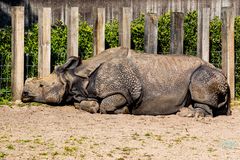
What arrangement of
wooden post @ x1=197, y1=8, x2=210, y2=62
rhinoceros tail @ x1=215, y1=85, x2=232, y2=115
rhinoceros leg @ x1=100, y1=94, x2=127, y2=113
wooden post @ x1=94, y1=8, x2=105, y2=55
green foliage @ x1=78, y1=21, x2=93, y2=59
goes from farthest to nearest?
green foliage @ x1=78, y1=21, x2=93, y2=59, wooden post @ x1=197, y1=8, x2=210, y2=62, wooden post @ x1=94, y1=8, x2=105, y2=55, rhinoceros tail @ x1=215, y1=85, x2=232, y2=115, rhinoceros leg @ x1=100, y1=94, x2=127, y2=113

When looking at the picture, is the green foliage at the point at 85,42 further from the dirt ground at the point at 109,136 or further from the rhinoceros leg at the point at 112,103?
the rhinoceros leg at the point at 112,103

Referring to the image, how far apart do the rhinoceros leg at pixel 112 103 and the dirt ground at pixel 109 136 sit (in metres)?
0.21

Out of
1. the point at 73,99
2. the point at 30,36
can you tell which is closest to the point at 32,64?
the point at 30,36

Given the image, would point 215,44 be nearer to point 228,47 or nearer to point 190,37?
point 190,37

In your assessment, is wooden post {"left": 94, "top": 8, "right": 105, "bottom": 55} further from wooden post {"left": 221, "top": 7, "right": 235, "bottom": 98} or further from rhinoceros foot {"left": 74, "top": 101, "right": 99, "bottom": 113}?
wooden post {"left": 221, "top": 7, "right": 235, "bottom": 98}

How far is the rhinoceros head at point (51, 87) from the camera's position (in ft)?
32.7

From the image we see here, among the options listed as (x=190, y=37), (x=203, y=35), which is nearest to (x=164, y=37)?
(x=190, y=37)

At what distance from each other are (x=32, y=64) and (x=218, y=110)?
364cm

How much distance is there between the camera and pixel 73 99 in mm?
10000

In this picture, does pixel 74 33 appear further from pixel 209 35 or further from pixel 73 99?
pixel 209 35

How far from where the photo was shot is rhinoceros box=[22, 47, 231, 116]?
965 centimetres

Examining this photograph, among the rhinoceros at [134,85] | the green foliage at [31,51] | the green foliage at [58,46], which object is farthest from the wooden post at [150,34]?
the green foliage at [31,51]

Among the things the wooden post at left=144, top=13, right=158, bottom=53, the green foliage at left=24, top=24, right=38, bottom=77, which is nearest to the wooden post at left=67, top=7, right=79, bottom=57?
the green foliage at left=24, top=24, right=38, bottom=77

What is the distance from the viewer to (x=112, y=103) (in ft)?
31.3
